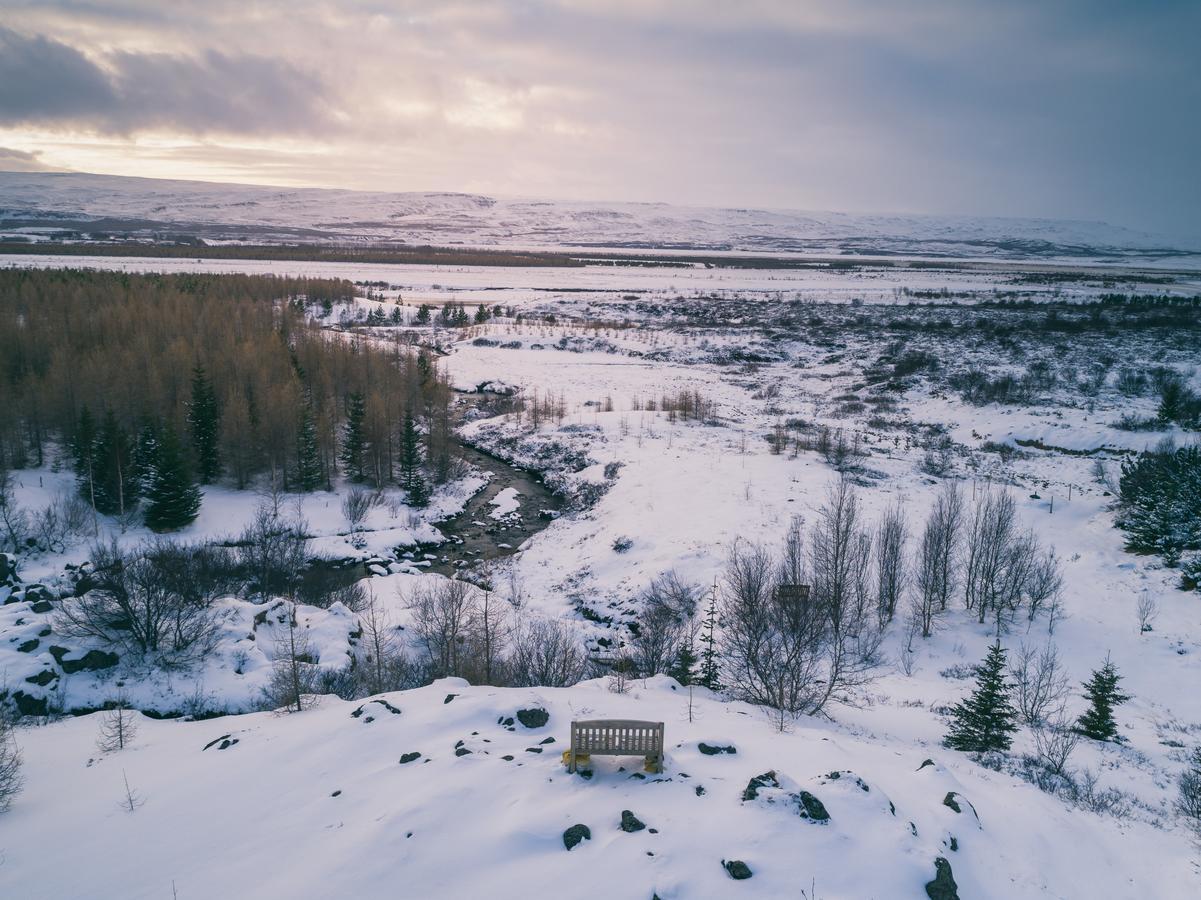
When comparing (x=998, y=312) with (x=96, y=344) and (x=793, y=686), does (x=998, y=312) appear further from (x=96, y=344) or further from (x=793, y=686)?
(x=96, y=344)

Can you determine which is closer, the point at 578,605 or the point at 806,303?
the point at 578,605

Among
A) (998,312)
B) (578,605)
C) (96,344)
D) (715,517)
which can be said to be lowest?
(578,605)

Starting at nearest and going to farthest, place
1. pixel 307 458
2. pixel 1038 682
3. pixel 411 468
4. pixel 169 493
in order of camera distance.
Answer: pixel 1038 682
pixel 169 493
pixel 307 458
pixel 411 468

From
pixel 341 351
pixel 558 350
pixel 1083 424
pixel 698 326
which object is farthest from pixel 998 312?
pixel 341 351

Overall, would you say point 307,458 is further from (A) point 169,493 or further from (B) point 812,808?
(B) point 812,808

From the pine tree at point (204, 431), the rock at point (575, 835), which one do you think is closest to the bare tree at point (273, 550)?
the pine tree at point (204, 431)

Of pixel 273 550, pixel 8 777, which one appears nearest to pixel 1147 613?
pixel 8 777
